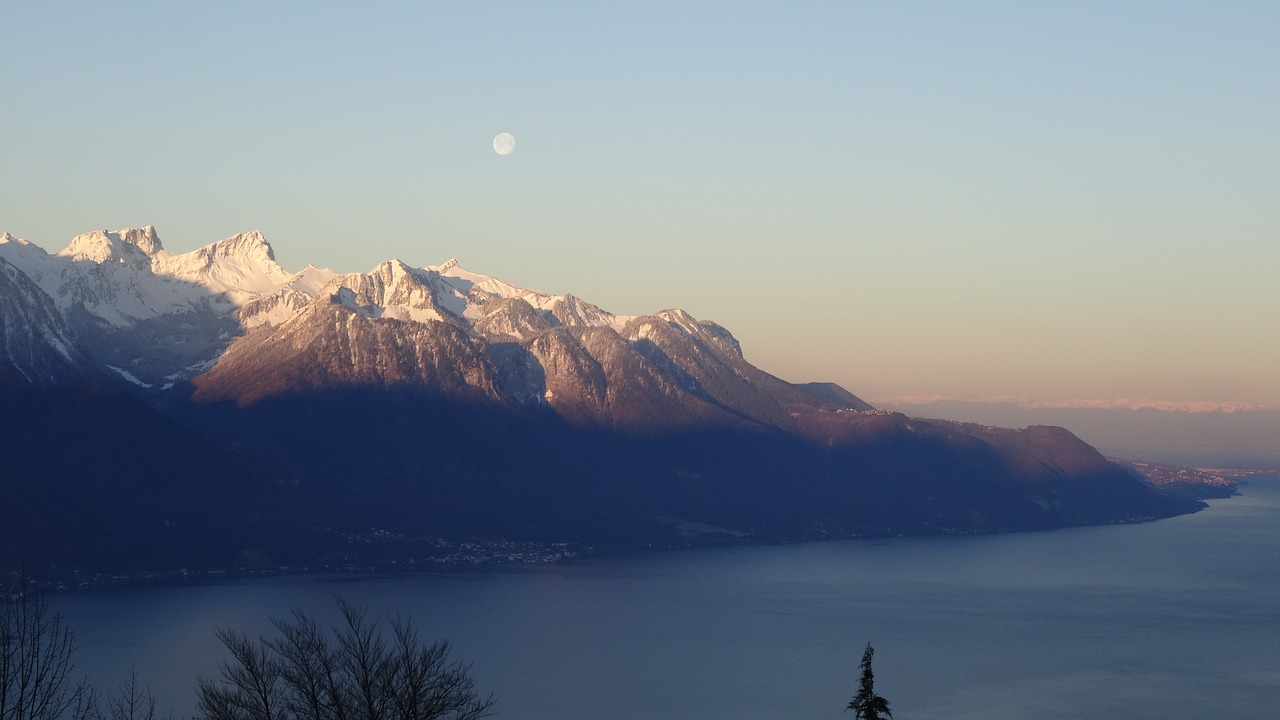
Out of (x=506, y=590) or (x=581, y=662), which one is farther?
(x=506, y=590)

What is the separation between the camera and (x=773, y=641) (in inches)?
5586

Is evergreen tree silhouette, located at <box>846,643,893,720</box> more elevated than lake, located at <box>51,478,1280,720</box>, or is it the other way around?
evergreen tree silhouette, located at <box>846,643,893,720</box>

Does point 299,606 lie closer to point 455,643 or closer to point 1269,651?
point 455,643

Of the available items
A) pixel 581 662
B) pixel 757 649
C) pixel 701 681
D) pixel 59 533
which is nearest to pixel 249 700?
pixel 701 681

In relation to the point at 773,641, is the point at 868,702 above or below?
above

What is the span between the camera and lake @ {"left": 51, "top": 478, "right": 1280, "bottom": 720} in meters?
109

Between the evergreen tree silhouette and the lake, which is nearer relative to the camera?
the evergreen tree silhouette

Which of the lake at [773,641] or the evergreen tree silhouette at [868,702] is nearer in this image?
the evergreen tree silhouette at [868,702]

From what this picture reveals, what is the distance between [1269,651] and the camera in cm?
13862

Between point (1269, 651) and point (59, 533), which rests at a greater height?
point (59, 533)

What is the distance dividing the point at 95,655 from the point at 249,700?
92.5 m

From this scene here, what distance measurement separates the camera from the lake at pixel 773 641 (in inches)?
4301

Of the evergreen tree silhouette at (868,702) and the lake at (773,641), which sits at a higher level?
→ the evergreen tree silhouette at (868,702)

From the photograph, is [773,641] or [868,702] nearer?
[868,702]
